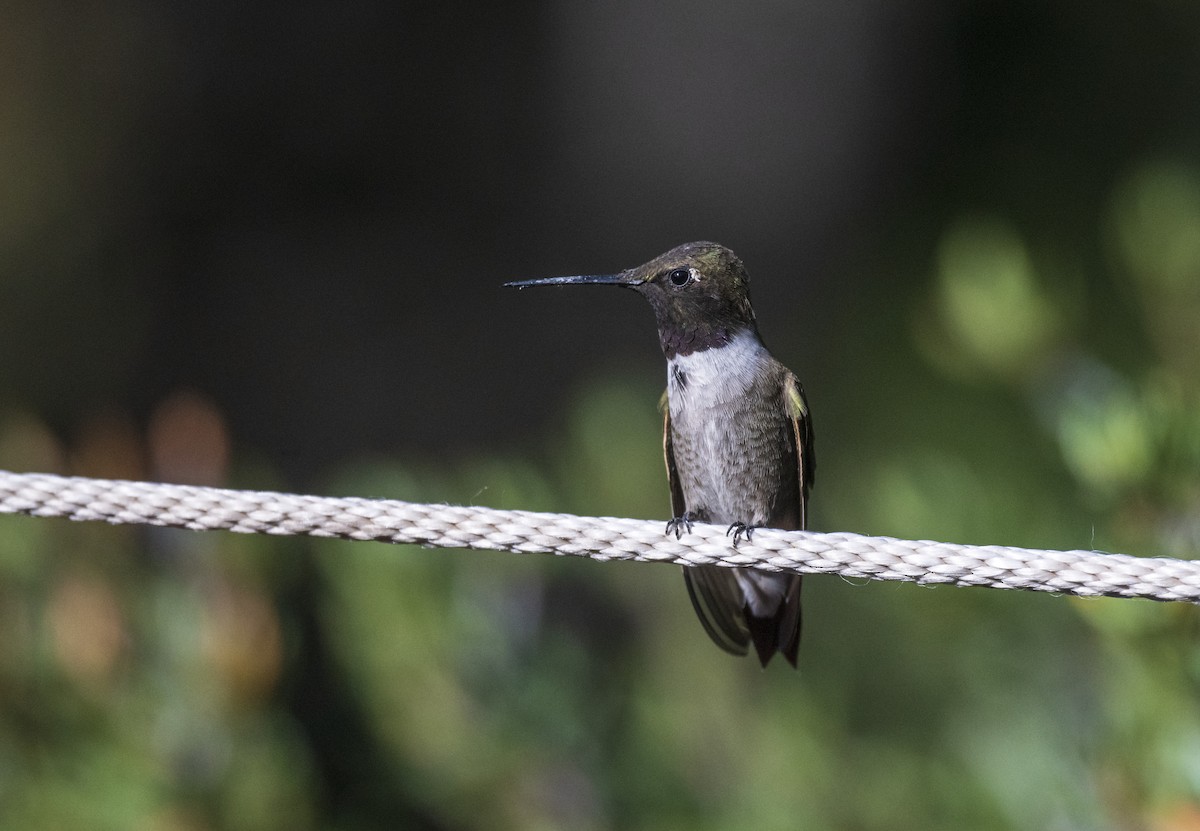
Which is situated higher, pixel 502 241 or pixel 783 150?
pixel 783 150

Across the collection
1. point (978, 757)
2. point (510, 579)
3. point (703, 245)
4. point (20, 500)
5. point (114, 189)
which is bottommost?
point (978, 757)

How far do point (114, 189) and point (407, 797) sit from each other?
377 centimetres

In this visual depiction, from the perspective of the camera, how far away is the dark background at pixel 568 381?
1953 mm

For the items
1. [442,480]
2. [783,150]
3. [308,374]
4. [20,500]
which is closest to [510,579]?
[442,480]

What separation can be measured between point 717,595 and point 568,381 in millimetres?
3376

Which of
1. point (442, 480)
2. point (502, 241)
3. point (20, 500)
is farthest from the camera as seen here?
point (502, 241)

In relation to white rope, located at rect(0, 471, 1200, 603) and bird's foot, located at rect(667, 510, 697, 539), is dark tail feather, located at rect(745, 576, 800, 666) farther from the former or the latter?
white rope, located at rect(0, 471, 1200, 603)

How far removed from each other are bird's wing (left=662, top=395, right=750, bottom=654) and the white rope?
66 cm

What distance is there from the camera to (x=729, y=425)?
195 cm

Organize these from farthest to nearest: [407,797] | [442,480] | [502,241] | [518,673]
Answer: [502,241] < [442,480] < [407,797] < [518,673]

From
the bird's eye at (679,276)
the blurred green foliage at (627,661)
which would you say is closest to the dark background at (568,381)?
the blurred green foliage at (627,661)

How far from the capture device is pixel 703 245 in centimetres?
179

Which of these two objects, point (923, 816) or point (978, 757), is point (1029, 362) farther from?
point (923, 816)

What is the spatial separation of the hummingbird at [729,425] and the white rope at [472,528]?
65 cm
